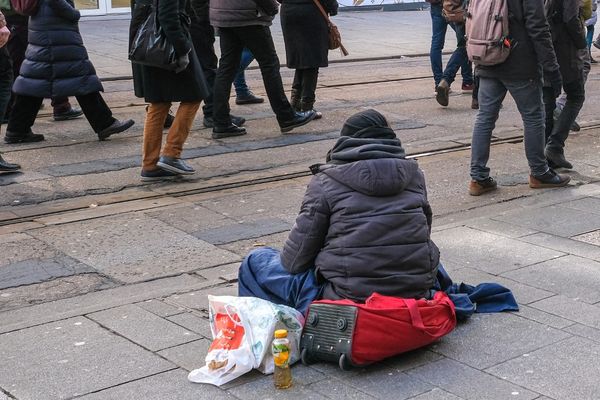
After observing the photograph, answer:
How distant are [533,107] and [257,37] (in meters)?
2.93

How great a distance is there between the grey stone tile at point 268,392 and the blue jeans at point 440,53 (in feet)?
24.3

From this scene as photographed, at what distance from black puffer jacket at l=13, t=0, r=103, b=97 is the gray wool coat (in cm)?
515

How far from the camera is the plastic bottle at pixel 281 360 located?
4.14 m

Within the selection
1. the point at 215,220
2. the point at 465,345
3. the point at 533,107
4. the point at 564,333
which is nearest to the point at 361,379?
the point at 465,345

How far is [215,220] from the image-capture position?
22.9 ft

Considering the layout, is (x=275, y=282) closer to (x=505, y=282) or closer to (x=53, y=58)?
(x=505, y=282)

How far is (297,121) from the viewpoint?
9.74m

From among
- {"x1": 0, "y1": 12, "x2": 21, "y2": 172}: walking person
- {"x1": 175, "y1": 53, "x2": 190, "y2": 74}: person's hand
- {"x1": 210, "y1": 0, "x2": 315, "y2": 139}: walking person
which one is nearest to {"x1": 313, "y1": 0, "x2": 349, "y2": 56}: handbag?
{"x1": 210, "y1": 0, "x2": 315, "y2": 139}: walking person

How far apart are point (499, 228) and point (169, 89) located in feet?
8.72

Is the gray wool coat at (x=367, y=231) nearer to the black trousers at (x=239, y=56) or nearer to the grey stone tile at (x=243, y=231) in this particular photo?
the grey stone tile at (x=243, y=231)

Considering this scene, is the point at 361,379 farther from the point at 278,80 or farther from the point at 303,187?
the point at 278,80

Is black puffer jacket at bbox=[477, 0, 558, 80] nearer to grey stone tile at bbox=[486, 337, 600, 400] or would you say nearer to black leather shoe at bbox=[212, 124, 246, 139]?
grey stone tile at bbox=[486, 337, 600, 400]

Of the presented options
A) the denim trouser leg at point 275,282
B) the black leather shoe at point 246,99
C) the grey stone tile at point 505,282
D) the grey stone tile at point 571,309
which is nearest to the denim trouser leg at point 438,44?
the black leather shoe at point 246,99

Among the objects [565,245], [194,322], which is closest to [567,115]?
[565,245]
